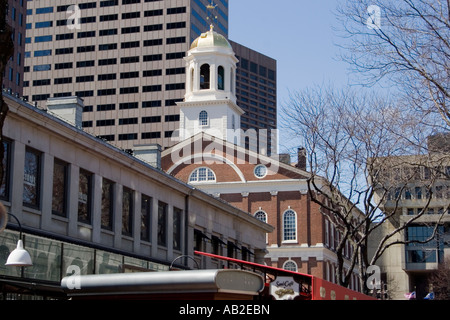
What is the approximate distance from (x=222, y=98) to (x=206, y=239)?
37.1 metres

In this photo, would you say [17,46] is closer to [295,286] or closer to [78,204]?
[78,204]

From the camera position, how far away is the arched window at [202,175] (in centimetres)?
7431

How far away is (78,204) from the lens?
29.9 meters

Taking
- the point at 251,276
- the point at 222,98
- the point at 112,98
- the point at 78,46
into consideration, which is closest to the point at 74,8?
the point at 78,46

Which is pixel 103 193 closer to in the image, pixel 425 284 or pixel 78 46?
pixel 425 284

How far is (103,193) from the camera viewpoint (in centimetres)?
3203

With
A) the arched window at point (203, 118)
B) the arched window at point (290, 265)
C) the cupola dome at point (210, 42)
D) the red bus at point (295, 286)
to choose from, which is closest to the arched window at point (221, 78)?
the cupola dome at point (210, 42)

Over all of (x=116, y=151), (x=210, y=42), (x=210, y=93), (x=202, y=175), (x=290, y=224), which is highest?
(x=210, y=42)

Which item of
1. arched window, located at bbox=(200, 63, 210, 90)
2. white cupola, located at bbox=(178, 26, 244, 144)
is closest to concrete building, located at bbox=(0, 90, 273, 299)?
white cupola, located at bbox=(178, 26, 244, 144)

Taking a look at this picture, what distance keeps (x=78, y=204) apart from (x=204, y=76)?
50.5 metres

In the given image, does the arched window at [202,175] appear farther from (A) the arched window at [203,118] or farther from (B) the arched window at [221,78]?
(B) the arched window at [221,78]

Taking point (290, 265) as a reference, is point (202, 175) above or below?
above

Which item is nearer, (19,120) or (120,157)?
(19,120)

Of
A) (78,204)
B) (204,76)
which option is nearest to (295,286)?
(78,204)
